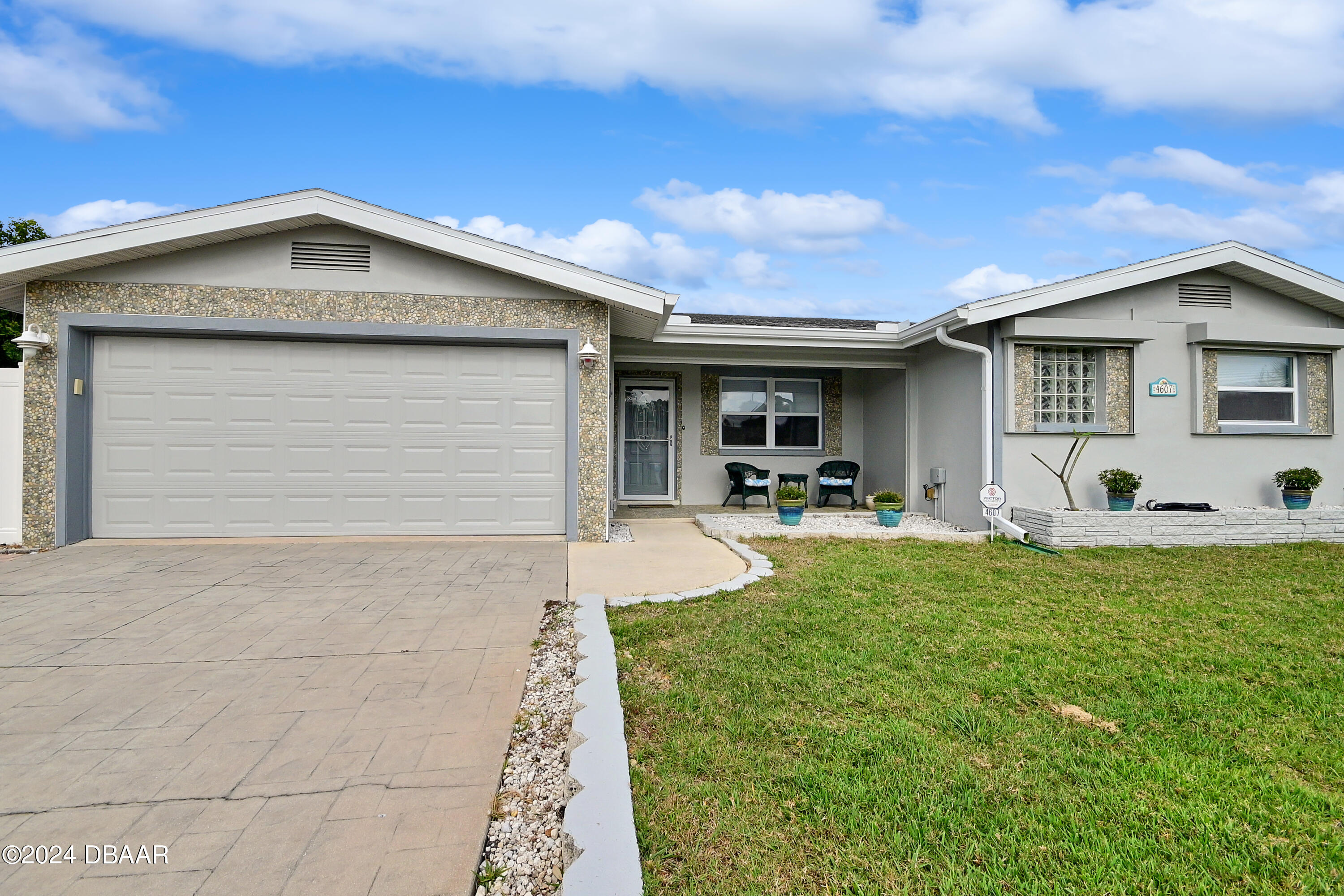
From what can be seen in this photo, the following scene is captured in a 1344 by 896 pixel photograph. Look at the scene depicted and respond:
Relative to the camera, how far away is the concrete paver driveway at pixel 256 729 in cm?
191

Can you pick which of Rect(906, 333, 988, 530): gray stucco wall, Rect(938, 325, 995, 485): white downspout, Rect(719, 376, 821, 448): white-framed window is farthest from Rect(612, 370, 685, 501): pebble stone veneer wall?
Rect(938, 325, 995, 485): white downspout

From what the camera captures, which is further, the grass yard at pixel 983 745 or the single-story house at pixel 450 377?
the single-story house at pixel 450 377

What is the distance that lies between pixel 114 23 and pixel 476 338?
6.84 m

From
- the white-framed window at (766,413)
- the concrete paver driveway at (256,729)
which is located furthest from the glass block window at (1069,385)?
the concrete paver driveway at (256,729)

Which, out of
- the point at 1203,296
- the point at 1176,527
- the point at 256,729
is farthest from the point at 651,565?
the point at 1203,296

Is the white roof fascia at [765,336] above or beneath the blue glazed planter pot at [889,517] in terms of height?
above

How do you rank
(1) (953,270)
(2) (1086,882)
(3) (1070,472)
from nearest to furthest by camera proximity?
(2) (1086,882), (3) (1070,472), (1) (953,270)

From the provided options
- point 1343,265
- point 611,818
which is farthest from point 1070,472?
point 611,818

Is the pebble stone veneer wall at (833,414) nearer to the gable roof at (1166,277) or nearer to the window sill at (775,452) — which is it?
the window sill at (775,452)

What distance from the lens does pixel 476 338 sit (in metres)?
7.50

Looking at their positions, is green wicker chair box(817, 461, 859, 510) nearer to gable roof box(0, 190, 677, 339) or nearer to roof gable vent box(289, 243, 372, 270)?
gable roof box(0, 190, 677, 339)

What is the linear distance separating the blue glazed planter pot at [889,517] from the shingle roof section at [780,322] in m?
3.66

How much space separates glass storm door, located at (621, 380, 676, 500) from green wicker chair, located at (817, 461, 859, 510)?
2577 mm

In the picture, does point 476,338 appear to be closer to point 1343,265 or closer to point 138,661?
point 138,661
